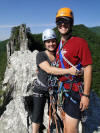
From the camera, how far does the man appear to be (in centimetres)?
317

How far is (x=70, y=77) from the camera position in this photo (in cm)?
341

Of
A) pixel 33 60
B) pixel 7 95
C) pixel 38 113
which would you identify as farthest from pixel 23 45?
pixel 38 113

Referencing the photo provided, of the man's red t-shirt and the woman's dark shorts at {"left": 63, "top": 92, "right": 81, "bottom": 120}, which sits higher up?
the man's red t-shirt

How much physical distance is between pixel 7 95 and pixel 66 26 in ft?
14.0

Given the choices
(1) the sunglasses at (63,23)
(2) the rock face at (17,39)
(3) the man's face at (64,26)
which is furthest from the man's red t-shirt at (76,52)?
(2) the rock face at (17,39)

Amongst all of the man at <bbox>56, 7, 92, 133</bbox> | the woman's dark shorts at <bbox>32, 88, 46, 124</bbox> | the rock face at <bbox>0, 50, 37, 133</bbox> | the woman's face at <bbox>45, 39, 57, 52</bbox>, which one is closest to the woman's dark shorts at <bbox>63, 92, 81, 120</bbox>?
the man at <bbox>56, 7, 92, 133</bbox>

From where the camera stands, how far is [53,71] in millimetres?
3438

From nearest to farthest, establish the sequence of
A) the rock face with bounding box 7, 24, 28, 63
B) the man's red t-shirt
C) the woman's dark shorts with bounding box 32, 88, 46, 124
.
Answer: the man's red t-shirt → the woman's dark shorts with bounding box 32, 88, 46, 124 → the rock face with bounding box 7, 24, 28, 63

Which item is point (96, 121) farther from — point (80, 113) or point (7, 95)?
point (7, 95)

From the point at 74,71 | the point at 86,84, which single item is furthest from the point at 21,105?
the point at 86,84

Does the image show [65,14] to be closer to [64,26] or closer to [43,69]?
[64,26]

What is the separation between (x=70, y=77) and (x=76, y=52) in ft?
2.07

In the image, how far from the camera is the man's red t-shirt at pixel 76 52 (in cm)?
304

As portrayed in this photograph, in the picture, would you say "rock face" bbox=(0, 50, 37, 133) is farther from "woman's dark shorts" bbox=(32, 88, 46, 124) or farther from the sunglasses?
the sunglasses
